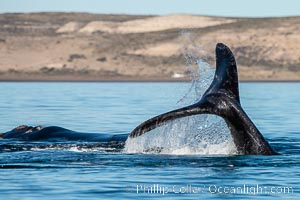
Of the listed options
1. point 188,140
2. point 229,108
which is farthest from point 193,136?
point 229,108

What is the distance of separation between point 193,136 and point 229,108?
2793 mm

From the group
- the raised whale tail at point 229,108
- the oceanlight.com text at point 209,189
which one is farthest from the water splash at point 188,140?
the oceanlight.com text at point 209,189

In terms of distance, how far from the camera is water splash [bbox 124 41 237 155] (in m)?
17.5

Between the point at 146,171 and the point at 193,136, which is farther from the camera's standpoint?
the point at 193,136

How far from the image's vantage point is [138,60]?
89.8 meters

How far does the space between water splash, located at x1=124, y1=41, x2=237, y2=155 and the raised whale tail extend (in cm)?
37

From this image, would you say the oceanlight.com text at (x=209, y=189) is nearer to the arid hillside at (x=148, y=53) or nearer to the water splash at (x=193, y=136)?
the water splash at (x=193, y=136)

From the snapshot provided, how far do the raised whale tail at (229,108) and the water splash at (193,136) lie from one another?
367 millimetres

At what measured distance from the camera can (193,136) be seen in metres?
18.9

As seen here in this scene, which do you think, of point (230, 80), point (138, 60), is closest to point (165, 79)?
point (138, 60)

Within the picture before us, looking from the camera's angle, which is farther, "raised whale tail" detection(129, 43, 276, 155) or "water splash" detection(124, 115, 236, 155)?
"water splash" detection(124, 115, 236, 155)

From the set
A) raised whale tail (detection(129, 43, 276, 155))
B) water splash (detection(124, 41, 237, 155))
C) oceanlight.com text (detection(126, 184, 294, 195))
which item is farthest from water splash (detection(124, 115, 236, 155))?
oceanlight.com text (detection(126, 184, 294, 195))

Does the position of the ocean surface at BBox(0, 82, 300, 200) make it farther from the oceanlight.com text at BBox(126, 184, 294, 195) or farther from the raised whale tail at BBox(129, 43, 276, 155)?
the raised whale tail at BBox(129, 43, 276, 155)

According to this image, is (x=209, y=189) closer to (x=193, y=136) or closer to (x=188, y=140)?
(x=188, y=140)
